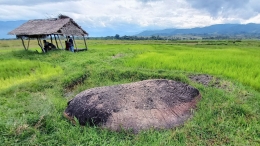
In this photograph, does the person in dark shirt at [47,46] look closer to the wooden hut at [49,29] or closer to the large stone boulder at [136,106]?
the wooden hut at [49,29]

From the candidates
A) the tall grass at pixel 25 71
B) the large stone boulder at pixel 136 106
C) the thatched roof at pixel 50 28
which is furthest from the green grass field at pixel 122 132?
the thatched roof at pixel 50 28

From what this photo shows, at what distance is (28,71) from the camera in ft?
24.6

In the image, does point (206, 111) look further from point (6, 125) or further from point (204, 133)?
point (6, 125)

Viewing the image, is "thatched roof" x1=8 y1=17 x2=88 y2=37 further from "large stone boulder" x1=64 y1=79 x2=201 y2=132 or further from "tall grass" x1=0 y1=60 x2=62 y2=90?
"large stone boulder" x1=64 y1=79 x2=201 y2=132

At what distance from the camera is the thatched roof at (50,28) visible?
489 inches

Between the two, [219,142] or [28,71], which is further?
[28,71]

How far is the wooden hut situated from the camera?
1246 centimetres

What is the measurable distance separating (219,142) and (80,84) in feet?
15.8

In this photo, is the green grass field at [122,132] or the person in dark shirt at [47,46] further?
the person in dark shirt at [47,46]

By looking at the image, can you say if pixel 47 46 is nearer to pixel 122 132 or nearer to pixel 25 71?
pixel 25 71

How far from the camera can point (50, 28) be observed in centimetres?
1278

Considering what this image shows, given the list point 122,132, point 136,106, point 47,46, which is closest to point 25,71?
point 136,106

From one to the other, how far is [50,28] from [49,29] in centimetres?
17

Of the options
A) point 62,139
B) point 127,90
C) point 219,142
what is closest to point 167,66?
point 127,90
